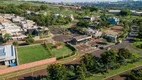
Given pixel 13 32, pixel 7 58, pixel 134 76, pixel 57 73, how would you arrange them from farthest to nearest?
1. pixel 13 32
2. pixel 7 58
3. pixel 134 76
4. pixel 57 73

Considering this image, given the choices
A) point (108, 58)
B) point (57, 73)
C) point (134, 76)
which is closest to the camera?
point (57, 73)

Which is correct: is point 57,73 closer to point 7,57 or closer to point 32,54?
point 7,57

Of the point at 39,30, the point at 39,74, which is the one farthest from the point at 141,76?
the point at 39,30

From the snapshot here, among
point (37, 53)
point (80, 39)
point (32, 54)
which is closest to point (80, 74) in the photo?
point (37, 53)

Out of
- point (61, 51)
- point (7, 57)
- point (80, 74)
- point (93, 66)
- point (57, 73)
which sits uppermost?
point (57, 73)

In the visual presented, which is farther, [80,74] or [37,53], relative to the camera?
[37,53]

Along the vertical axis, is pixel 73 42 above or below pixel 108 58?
below

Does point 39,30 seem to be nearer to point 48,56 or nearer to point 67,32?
point 67,32

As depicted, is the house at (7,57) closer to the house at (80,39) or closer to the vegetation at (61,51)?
the vegetation at (61,51)
